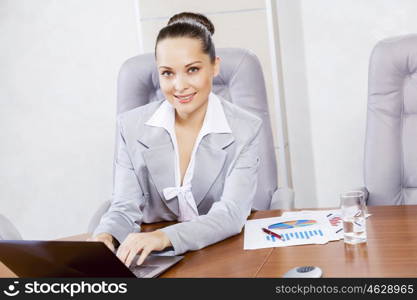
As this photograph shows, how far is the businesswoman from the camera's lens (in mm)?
1982

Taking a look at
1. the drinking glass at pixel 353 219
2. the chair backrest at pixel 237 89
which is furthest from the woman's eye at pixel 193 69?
the drinking glass at pixel 353 219

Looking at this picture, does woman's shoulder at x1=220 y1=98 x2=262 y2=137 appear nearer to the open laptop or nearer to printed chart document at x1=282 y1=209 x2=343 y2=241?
printed chart document at x1=282 y1=209 x2=343 y2=241

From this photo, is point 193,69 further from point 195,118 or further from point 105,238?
point 105,238

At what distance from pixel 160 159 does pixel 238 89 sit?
1.76ft

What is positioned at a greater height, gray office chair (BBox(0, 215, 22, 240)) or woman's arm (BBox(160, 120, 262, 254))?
woman's arm (BBox(160, 120, 262, 254))

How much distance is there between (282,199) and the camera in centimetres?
223

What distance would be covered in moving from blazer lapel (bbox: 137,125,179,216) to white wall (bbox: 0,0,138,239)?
6.27 ft

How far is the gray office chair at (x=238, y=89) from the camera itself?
2.38 meters

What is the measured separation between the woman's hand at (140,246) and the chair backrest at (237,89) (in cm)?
82

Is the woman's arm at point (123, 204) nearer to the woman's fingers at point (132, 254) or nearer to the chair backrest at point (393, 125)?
the woman's fingers at point (132, 254)

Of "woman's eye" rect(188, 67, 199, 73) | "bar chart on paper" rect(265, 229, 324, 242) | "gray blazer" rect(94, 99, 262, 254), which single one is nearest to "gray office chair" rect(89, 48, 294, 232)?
"gray blazer" rect(94, 99, 262, 254)

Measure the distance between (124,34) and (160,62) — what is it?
1939mm

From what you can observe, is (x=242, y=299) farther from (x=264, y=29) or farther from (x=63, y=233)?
(x=63, y=233)

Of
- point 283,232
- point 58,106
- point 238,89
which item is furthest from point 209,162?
point 58,106
